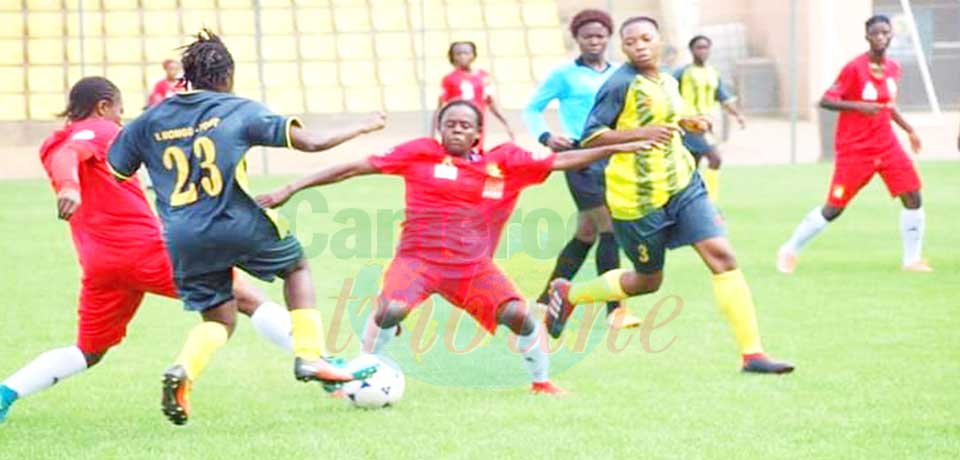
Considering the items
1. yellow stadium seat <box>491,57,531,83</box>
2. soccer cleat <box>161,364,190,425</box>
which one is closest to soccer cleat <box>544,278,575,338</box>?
soccer cleat <box>161,364,190,425</box>

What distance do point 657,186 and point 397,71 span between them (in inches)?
867

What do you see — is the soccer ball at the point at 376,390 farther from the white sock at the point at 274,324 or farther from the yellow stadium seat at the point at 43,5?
the yellow stadium seat at the point at 43,5

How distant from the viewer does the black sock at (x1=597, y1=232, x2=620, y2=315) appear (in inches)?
434

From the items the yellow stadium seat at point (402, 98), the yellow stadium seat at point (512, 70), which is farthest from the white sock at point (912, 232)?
the yellow stadium seat at point (512, 70)

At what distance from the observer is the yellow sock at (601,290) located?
9.43 meters

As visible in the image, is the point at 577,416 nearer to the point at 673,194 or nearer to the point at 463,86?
the point at 673,194

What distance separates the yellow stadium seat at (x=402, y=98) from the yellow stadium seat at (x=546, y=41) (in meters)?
2.45

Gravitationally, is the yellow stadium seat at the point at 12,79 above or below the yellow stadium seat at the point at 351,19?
below

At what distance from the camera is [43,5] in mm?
30859

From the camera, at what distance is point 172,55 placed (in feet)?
99.1

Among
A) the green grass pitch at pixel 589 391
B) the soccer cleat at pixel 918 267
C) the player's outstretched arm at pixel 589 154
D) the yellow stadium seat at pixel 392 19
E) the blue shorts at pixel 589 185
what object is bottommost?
the soccer cleat at pixel 918 267

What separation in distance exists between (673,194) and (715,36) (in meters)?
20.5

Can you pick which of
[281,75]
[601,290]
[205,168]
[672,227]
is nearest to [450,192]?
[672,227]

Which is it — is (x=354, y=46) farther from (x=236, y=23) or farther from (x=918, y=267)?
(x=918, y=267)
